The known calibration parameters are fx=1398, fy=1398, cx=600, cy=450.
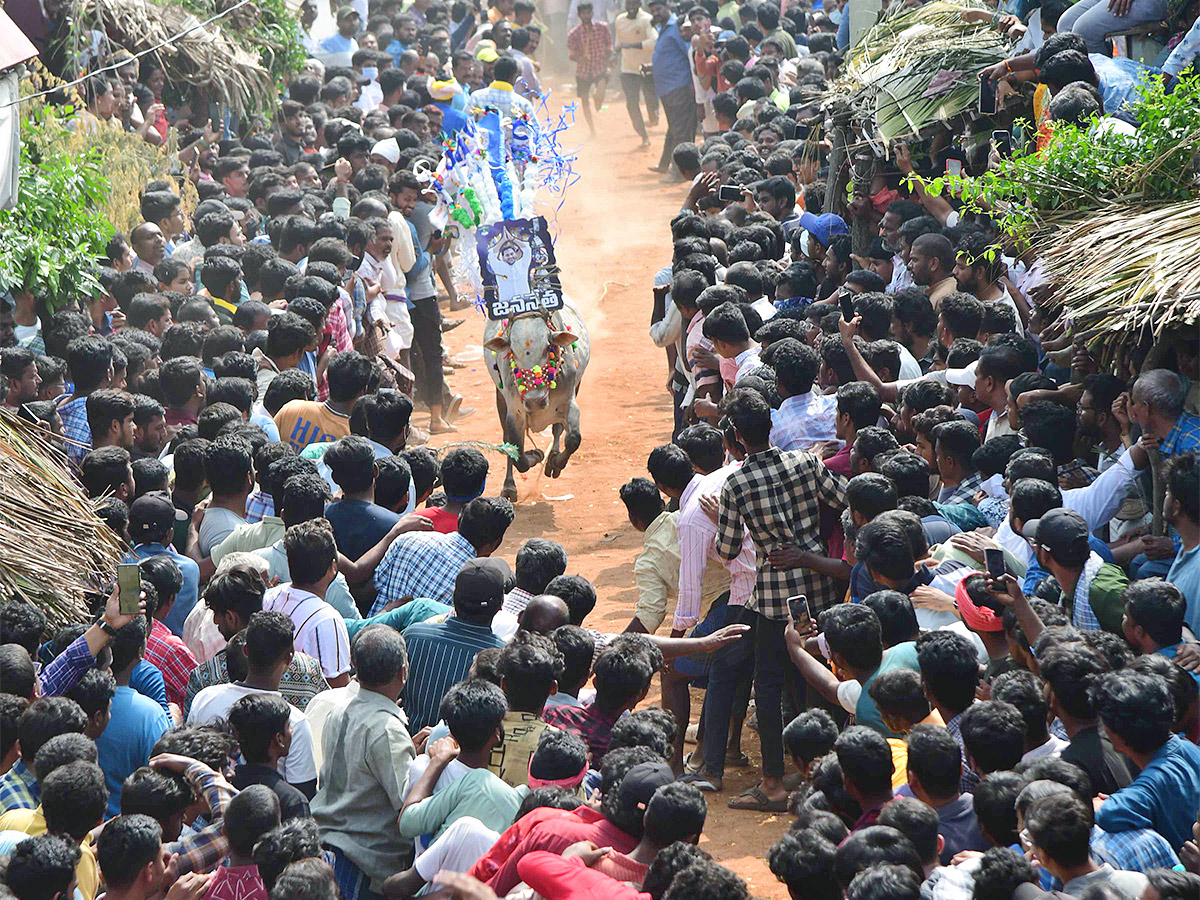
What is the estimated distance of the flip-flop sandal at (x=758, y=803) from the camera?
6688 millimetres

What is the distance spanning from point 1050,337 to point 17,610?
501 cm

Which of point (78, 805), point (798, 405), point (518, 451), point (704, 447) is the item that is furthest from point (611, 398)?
point (78, 805)

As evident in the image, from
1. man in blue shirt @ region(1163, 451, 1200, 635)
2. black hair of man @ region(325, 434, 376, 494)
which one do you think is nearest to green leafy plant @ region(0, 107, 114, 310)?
black hair of man @ region(325, 434, 376, 494)

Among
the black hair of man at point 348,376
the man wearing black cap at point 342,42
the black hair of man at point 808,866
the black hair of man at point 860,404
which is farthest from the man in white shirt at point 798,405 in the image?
the man wearing black cap at point 342,42

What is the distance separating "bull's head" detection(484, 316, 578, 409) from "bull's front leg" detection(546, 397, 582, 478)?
34 centimetres

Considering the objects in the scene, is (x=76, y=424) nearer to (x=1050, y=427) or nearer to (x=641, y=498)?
(x=641, y=498)

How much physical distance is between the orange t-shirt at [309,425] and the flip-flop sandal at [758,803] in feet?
9.94

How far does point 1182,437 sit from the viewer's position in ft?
18.6

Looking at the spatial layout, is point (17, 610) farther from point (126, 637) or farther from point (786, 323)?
point (786, 323)

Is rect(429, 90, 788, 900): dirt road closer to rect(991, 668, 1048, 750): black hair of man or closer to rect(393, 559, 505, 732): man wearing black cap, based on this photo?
rect(393, 559, 505, 732): man wearing black cap

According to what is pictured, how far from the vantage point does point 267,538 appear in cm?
634

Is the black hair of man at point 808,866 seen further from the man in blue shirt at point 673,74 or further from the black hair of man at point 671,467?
the man in blue shirt at point 673,74

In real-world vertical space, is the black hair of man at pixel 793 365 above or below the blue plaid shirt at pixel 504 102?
below

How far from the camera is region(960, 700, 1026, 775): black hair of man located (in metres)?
4.33
